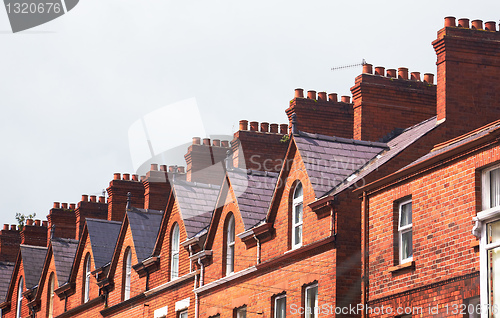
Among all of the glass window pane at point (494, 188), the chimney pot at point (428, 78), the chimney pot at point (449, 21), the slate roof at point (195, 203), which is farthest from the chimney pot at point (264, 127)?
the glass window pane at point (494, 188)

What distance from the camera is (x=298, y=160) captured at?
100 ft

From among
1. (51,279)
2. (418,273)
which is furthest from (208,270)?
(51,279)

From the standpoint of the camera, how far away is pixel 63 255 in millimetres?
50875

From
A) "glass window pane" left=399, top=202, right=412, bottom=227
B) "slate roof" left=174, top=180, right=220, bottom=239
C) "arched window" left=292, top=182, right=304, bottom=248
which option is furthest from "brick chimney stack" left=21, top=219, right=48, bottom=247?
"glass window pane" left=399, top=202, right=412, bottom=227

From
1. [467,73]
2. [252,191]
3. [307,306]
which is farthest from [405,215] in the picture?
[252,191]

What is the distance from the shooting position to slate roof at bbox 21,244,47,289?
5517 cm

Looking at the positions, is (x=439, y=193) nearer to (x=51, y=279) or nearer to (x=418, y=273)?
(x=418, y=273)

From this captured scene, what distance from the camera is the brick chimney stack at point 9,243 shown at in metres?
63.4

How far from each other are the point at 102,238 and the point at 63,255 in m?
4.79

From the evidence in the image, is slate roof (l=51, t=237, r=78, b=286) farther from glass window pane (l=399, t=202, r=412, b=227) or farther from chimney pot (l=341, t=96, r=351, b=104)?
glass window pane (l=399, t=202, r=412, b=227)

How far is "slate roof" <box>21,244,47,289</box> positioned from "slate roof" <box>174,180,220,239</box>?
18.4 meters

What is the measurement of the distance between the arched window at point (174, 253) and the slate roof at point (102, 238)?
7.48m

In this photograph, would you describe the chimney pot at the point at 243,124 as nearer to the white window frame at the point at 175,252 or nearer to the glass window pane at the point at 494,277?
the white window frame at the point at 175,252

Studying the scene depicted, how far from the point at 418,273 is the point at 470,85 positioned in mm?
8485
